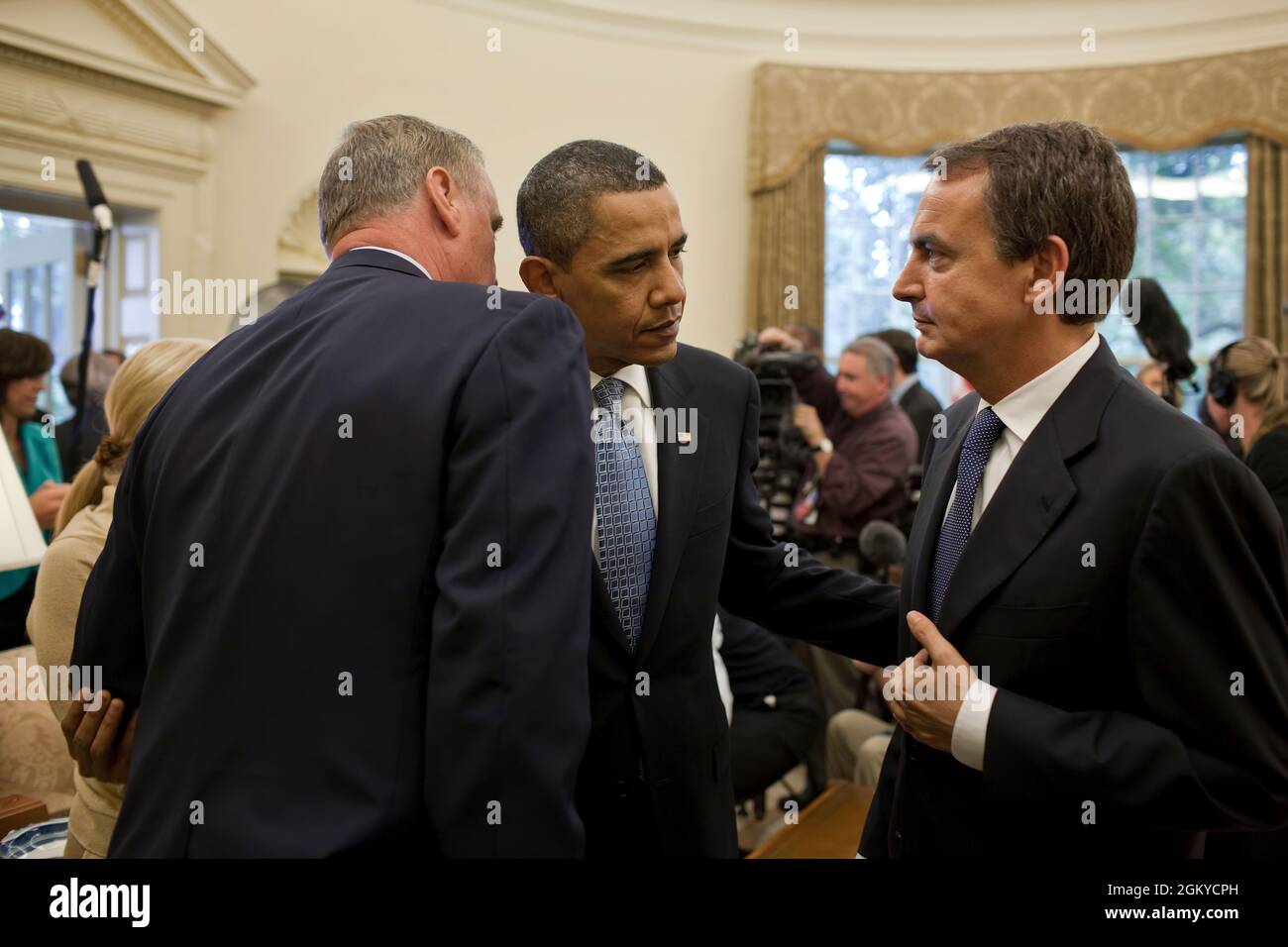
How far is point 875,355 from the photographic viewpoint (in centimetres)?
453

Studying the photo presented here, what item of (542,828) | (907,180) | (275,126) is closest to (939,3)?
(907,180)

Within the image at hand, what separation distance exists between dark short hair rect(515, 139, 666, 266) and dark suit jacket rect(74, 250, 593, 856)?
0.53m

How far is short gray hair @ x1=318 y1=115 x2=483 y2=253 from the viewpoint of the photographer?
1.40 metres

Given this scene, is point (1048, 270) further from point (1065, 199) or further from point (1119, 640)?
point (1119, 640)

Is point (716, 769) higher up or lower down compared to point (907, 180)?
lower down

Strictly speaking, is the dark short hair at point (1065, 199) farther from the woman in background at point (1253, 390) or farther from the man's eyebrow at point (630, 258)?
the woman in background at point (1253, 390)

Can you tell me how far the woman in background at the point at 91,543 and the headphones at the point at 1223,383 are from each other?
2910mm

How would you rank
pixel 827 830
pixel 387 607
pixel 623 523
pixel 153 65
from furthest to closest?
pixel 153 65 < pixel 827 830 < pixel 623 523 < pixel 387 607

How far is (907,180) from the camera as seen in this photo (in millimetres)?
8688

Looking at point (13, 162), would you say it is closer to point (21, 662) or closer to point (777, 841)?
point (21, 662)

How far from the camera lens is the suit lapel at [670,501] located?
1581mm

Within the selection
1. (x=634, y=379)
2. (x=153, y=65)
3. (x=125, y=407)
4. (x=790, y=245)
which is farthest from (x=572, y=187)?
(x=790, y=245)

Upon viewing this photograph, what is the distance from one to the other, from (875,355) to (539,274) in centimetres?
302
